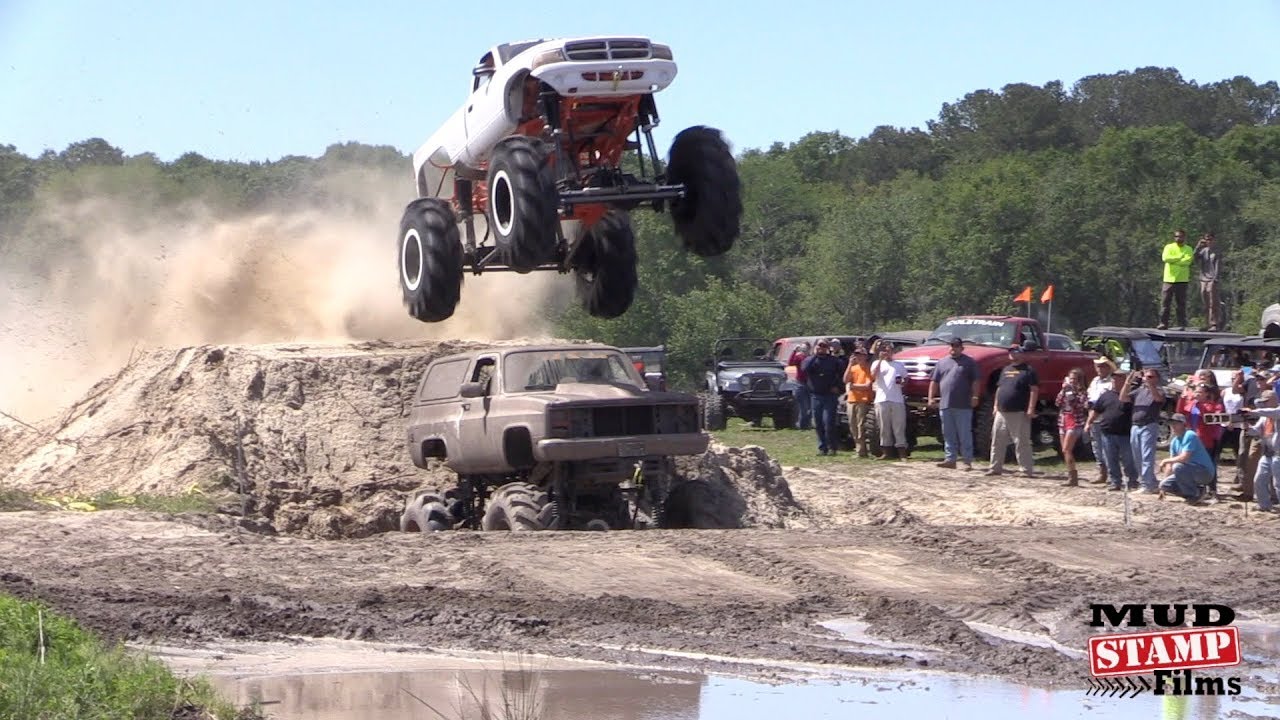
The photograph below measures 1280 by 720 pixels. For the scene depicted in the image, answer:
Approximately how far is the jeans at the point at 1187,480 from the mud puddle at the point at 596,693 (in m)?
8.90

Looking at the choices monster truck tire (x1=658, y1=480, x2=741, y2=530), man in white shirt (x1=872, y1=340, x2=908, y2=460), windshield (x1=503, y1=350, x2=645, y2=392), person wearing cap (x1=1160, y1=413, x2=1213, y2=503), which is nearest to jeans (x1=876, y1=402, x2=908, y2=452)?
man in white shirt (x1=872, y1=340, x2=908, y2=460)

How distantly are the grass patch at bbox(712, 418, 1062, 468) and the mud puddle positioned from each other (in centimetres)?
1185

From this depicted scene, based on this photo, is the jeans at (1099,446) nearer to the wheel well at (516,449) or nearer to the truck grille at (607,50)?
the wheel well at (516,449)

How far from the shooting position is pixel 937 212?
51219 millimetres

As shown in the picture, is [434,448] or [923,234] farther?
[923,234]

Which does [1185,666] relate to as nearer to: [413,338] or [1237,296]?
[413,338]

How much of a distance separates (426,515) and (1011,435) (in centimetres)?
824

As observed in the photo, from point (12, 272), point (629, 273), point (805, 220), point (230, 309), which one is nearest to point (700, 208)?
point (629, 273)

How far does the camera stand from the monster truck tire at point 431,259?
15172 mm

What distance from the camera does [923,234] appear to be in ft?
162

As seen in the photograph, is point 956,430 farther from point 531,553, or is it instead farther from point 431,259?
point 531,553

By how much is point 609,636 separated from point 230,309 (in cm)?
1676

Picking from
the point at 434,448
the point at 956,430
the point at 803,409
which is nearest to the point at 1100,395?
the point at 956,430

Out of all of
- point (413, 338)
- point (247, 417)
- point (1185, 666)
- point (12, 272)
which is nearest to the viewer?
point (1185, 666)
